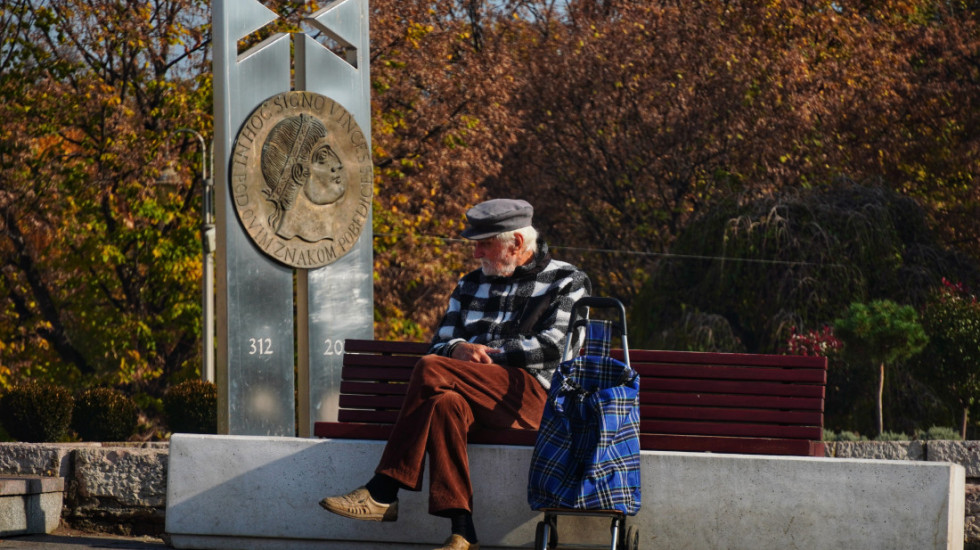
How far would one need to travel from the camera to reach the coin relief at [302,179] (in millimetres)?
7695

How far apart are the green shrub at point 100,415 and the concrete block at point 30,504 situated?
2912 mm

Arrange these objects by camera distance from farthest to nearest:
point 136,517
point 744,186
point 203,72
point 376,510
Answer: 1. point 744,186
2. point 203,72
3. point 136,517
4. point 376,510

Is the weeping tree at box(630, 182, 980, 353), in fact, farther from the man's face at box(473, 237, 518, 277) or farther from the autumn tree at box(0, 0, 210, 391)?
the man's face at box(473, 237, 518, 277)

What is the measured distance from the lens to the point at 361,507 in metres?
5.01

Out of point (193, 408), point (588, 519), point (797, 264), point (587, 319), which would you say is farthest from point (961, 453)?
point (797, 264)

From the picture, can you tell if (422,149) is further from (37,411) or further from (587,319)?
(587,319)

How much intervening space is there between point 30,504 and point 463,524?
7.73 feet

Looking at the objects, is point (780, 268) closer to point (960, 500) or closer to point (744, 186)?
point (744, 186)

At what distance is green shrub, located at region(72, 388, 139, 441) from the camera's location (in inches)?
364

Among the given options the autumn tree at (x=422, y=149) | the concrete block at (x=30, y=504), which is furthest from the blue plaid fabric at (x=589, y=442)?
the autumn tree at (x=422, y=149)

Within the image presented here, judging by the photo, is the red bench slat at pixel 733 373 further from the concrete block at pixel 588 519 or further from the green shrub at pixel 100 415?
the green shrub at pixel 100 415

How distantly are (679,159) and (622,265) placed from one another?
7.69ft

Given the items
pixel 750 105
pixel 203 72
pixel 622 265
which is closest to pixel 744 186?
pixel 750 105

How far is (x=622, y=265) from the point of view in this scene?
23828 millimetres
